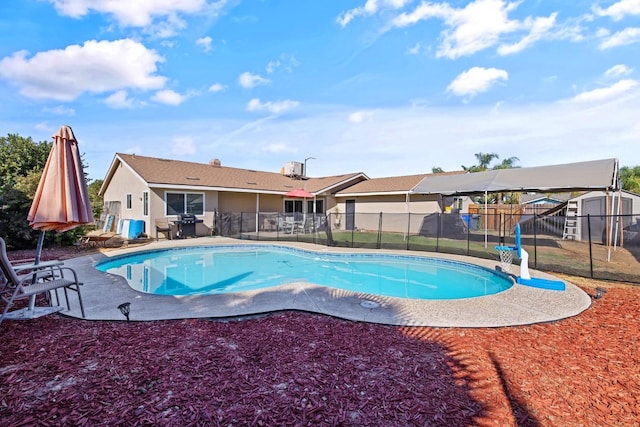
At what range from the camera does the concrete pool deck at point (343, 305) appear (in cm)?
441

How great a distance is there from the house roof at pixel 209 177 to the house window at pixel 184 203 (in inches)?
27.8

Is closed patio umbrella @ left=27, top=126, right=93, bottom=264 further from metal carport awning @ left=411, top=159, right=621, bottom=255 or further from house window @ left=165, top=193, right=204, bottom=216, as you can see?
metal carport awning @ left=411, top=159, right=621, bottom=255

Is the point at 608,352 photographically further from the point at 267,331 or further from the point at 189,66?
the point at 189,66

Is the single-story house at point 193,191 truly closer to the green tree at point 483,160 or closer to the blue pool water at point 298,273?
the blue pool water at point 298,273

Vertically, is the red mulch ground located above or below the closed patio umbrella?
below

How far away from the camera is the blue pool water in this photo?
774 cm

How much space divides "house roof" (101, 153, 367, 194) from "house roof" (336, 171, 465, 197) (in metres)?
0.95

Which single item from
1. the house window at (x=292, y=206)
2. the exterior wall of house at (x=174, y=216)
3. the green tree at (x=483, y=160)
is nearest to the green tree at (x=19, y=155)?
the exterior wall of house at (x=174, y=216)

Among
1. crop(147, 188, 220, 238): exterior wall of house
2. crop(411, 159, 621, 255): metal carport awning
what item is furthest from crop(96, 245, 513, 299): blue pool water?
crop(411, 159, 621, 255): metal carport awning

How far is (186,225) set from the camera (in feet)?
47.0

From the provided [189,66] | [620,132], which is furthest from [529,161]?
[189,66]

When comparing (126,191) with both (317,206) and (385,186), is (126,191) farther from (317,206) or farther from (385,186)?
(385,186)

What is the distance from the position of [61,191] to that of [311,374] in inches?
156

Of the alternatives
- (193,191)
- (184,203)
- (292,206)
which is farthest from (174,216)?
(292,206)
